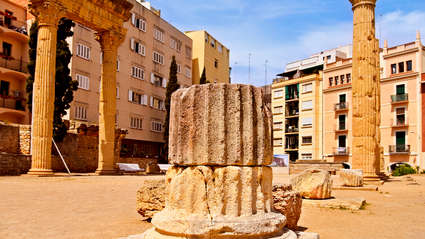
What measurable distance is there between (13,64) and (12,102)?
338 centimetres

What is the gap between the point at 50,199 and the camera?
30.6 ft

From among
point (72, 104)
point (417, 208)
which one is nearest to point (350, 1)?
point (417, 208)

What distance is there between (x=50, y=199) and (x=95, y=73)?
2496 centimetres

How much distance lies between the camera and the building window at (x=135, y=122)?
3697 centimetres

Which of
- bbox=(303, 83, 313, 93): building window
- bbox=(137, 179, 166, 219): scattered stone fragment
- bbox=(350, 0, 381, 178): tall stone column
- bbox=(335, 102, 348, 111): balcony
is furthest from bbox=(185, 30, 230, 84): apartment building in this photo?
bbox=(137, 179, 166, 219): scattered stone fragment

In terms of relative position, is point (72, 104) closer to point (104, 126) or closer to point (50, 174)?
point (104, 126)

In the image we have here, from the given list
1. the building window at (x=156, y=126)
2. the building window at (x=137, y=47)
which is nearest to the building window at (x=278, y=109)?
the building window at (x=156, y=126)

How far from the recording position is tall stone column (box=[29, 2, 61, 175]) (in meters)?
17.3

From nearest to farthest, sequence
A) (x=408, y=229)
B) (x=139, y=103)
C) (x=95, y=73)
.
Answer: (x=408, y=229) < (x=95, y=73) < (x=139, y=103)

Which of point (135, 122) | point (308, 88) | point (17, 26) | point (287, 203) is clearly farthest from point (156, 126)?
point (287, 203)

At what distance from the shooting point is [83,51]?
31.5 m

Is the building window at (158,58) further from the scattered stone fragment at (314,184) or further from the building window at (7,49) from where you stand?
the scattered stone fragment at (314,184)

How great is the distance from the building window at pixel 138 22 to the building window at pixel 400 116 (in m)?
28.6

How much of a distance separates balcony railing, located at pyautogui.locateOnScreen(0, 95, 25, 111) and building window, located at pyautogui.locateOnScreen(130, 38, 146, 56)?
10994 millimetres
